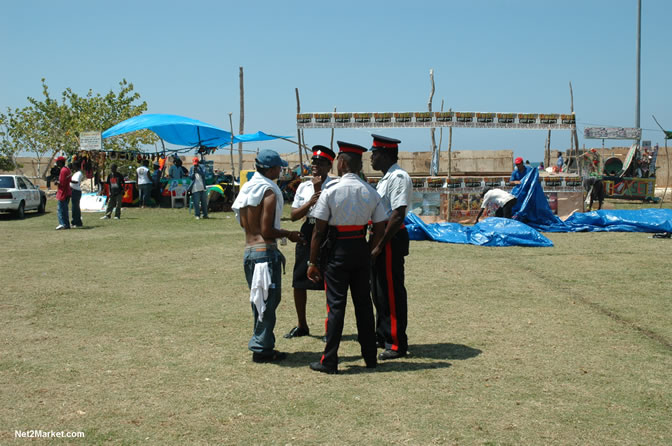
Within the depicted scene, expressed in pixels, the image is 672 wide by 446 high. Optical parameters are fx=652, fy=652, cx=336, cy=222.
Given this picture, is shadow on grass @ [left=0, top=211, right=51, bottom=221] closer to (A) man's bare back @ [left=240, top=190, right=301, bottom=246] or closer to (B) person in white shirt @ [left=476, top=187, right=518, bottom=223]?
(B) person in white shirt @ [left=476, top=187, right=518, bottom=223]

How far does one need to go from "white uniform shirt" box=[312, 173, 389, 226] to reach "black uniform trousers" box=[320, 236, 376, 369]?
0.57ft

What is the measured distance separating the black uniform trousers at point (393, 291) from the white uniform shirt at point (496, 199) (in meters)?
10.2

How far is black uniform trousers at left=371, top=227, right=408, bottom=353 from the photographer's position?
5.65m

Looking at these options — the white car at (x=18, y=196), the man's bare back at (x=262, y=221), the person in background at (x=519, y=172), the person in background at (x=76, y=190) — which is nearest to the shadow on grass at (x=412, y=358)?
the man's bare back at (x=262, y=221)

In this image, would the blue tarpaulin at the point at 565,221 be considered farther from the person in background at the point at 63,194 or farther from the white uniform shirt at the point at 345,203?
the white uniform shirt at the point at 345,203

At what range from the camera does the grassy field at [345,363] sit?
4.09 m

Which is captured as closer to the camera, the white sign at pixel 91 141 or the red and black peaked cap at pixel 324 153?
the red and black peaked cap at pixel 324 153

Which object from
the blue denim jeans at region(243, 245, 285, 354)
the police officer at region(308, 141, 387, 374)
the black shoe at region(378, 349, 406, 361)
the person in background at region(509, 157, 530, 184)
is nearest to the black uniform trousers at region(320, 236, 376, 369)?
the police officer at region(308, 141, 387, 374)

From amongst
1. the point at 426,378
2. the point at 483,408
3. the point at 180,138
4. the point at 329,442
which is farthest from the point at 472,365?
the point at 180,138

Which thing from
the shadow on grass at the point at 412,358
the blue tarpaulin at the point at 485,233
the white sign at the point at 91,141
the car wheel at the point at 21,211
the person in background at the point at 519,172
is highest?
the white sign at the point at 91,141

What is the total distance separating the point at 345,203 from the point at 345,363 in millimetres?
1413

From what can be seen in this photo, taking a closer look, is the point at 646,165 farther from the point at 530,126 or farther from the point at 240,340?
the point at 240,340

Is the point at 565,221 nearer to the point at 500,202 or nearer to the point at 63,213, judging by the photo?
the point at 500,202

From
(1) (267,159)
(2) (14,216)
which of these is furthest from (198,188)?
(1) (267,159)
